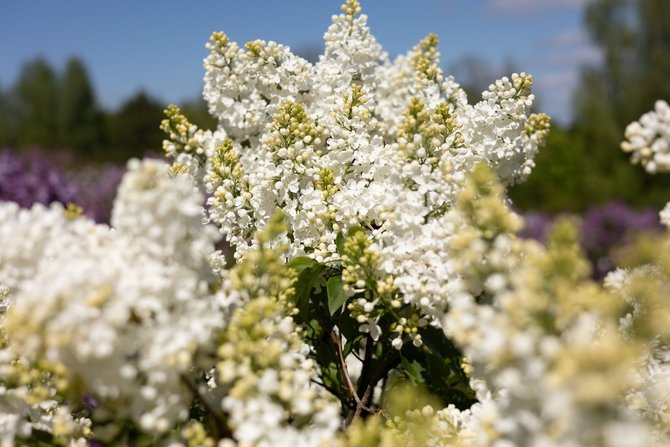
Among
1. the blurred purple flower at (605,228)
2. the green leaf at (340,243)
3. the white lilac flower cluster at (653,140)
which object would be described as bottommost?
the green leaf at (340,243)

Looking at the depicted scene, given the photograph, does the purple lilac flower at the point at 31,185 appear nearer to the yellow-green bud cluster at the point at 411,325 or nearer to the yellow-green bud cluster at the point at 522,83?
the yellow-green bud cluster at the point at 522,83

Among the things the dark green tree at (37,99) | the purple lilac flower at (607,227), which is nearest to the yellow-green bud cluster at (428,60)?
the purple lilac flower at (607,227)

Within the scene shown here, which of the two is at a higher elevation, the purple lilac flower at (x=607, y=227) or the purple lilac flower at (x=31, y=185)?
the purple lilac flower at (x=607, y=227)

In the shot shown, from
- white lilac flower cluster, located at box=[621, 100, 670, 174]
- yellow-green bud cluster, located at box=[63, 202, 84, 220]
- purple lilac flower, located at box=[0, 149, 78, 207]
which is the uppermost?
purple lilac flower, located at box=[0, 149, 78, 207]

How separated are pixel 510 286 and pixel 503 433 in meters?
0.28

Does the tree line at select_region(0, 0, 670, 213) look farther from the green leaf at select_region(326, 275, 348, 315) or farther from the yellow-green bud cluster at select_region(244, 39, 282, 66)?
the green leaf at select_region(326, 275, 348, 315)

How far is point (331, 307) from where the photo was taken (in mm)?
1806

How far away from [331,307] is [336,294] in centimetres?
6

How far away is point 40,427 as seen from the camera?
1.47 metres

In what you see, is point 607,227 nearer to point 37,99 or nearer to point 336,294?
point 336,294

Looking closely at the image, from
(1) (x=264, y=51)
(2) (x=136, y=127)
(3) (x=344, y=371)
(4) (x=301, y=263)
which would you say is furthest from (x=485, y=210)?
(2) (x=136, y=127)

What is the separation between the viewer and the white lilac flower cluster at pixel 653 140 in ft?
4.40

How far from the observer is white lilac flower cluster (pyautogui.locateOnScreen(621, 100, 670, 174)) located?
134 cm

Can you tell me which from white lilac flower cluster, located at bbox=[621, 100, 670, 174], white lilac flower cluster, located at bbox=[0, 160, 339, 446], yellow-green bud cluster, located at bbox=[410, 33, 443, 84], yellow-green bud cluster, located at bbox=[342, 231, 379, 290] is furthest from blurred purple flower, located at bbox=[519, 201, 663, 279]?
white lilac flower cluster, located at bbox=[0, 160, 339, 446]
